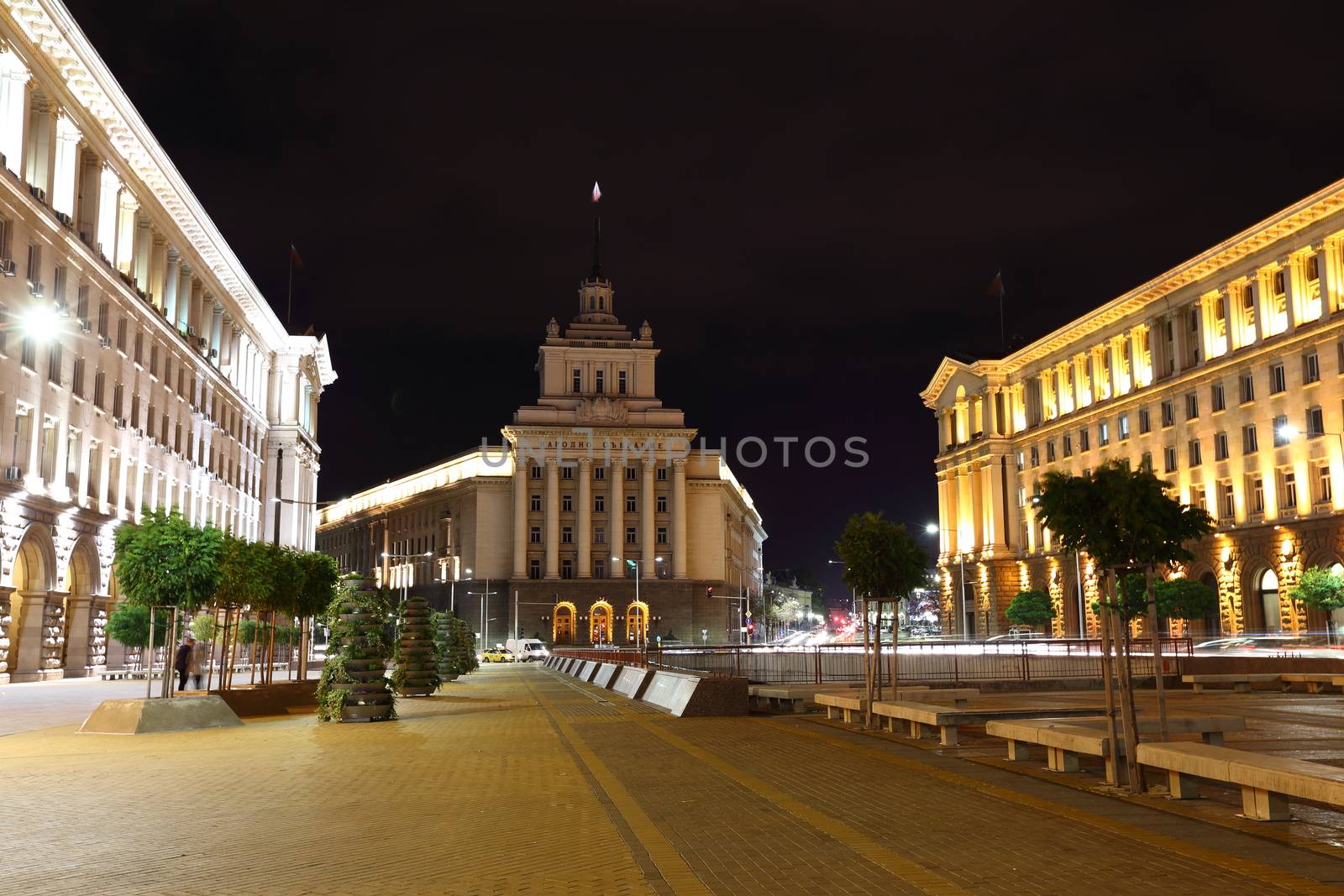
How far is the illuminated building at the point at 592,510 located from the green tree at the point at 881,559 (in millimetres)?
93391

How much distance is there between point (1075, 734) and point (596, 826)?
244 inches

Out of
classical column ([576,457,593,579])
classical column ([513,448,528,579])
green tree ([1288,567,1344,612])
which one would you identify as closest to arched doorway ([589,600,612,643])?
classical column ([576,457,593,579])

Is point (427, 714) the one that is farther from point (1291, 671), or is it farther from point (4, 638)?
point (1291, 671)

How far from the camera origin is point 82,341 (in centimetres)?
4841

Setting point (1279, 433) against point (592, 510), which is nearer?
point (1279, 433)

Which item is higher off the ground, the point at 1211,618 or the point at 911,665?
the point at 1211,618

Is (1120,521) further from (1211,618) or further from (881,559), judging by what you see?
(1211,618)

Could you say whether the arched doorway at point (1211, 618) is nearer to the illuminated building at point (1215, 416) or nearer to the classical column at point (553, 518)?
the illuminated building at point (1215, 416)

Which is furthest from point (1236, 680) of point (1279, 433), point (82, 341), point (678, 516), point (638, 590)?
point (678, 516)

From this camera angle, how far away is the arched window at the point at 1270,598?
65.5 metres

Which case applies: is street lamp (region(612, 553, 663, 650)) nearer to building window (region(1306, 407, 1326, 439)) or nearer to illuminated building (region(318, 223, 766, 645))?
illuminated building (region(318, 223, 766, 645))

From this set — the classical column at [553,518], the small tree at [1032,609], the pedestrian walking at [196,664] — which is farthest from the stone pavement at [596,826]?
the classical column at [553,518]

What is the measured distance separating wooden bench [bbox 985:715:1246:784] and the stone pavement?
59 cm

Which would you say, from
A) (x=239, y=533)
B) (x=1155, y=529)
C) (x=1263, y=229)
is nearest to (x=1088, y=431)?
(x=1263, y=229)
